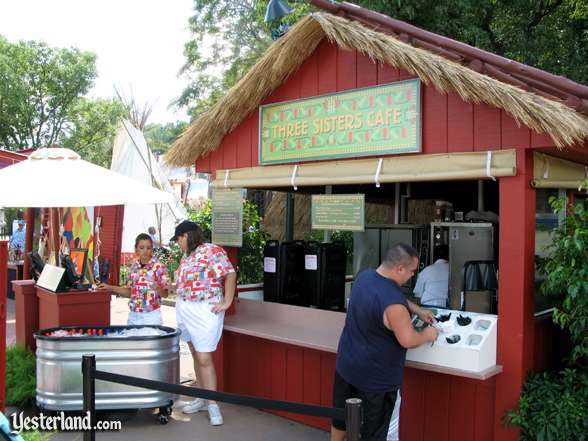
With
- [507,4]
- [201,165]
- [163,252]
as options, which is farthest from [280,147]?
[163,252]

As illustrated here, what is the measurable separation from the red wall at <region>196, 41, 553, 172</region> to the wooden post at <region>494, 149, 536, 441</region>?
24cm

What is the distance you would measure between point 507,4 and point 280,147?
766 cm

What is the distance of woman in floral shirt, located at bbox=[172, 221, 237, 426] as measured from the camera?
5.17 m

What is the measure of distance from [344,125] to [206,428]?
115 inches

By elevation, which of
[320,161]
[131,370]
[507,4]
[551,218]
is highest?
[507,4]

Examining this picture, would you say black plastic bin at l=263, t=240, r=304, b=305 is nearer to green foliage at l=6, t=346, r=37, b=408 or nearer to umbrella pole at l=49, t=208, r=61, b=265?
umbrella pole at l=49, t=208, r=61, b=265

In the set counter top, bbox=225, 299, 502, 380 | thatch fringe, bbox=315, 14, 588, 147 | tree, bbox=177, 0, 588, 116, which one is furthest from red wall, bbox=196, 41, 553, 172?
tree, bbox=177, 0, 588, 116

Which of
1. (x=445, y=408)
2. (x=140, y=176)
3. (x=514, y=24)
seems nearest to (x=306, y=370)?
(x=445, y=408)

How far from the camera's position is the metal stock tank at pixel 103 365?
4.93 metres

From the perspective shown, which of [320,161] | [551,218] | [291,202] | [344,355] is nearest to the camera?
[344,355]

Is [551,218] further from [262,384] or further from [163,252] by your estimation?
[163,252]

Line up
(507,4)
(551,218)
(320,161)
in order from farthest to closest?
1. (507,4)
2. (320,161)
3. (551,218)

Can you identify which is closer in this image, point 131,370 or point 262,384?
point 131,370

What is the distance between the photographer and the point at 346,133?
502cm
